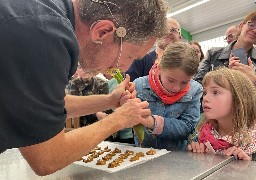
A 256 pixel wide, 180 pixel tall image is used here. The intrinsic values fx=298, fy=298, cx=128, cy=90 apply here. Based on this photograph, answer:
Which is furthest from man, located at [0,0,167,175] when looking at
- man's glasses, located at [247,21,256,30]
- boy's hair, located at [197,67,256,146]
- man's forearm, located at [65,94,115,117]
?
man's glasses, located at [247,21,256,30]

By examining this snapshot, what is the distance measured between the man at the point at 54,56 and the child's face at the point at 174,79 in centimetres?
54

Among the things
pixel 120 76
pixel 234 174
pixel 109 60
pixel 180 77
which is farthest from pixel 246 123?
pixel 109 60

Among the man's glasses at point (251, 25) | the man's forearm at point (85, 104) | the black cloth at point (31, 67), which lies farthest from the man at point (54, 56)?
the man's glasses at point (251, 25)

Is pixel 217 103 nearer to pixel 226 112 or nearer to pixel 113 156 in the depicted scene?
pixel 226 112

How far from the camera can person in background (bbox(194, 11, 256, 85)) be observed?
6.15 feet

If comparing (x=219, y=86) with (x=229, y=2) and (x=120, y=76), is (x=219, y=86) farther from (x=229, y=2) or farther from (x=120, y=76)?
(x=229, y=2)

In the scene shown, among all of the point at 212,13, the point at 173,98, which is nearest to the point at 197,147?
the point at 173,98

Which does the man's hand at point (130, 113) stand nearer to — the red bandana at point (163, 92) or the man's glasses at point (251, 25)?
the red bandana at point (163, 92)

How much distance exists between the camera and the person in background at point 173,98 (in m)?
1.48

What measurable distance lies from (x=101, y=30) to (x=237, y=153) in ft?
2.55

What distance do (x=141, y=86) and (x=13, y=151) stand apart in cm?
74

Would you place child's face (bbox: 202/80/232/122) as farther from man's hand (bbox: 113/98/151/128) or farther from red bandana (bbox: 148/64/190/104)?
man's hand (bbox: 113/98/151/128)

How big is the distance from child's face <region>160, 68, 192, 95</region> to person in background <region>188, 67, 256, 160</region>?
0.37 ft

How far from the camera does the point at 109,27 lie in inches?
33.6
